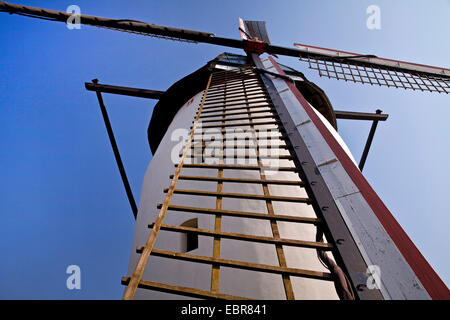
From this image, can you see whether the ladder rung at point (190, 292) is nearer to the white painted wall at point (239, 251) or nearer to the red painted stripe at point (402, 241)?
the red painted stripe at point (402, 241)

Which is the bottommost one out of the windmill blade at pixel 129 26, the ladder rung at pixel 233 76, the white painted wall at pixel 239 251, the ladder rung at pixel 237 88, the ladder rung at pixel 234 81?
the white painted wall at pixel 239 251

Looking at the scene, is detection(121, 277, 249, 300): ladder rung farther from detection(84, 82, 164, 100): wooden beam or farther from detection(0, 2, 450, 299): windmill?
detection(84, 82, 164, 100): wooden beam

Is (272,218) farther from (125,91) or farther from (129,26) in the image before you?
(129,26)

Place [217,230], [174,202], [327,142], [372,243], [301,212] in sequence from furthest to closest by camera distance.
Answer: [174,202], [301,212], [327,142], [217,230], [372,243]

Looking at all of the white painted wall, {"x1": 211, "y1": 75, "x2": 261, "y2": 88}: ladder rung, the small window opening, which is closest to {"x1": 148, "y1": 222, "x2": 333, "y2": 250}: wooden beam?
the white painted wall

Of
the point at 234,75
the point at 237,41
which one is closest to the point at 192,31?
the point at 237,41

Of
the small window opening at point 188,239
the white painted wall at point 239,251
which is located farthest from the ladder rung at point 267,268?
the small window opening at point 188,239

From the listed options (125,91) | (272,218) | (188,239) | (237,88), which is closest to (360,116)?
(237,88)

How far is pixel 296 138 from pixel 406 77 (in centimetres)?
624

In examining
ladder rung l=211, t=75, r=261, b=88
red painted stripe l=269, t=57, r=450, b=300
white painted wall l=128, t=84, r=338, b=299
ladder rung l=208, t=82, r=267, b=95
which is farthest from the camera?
ladder rung l=211, t=75, r=261, b=88

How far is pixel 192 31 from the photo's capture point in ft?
23.2

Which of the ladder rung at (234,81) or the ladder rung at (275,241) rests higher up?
the ladder rung at (234,81)

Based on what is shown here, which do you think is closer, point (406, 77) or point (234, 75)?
point (234, 75)
